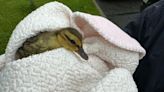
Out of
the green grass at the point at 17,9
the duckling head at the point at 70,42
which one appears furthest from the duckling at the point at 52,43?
the green grass at the point at 17,9

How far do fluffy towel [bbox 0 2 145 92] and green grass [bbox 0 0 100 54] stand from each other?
2.18 meters

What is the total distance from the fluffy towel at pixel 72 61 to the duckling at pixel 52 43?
13 millimetres

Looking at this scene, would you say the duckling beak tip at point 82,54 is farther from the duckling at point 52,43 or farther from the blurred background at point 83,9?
the blurred background at point 83,9

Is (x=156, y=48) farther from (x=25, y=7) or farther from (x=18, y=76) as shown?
(x=25, y=7)

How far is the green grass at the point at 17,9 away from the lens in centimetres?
313

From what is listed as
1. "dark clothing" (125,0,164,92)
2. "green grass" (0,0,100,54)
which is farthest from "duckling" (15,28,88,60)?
"green grass" (0,0,100,54)

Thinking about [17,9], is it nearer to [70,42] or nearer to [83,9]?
[83,9]

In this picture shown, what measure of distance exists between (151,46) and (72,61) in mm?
399

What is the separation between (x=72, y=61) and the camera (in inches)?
31.2

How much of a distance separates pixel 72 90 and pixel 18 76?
0.40 feet

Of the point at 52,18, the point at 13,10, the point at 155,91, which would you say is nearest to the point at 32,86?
the point at 52,18

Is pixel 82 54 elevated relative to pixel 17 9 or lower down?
elevated

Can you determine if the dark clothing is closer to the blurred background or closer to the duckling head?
the duckling head

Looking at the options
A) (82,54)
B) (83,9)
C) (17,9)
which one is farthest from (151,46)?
(17,9)
